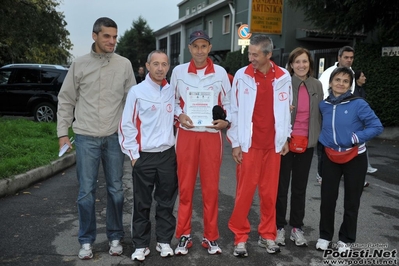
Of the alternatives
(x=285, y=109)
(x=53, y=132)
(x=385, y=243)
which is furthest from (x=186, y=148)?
(x=53, y=132)

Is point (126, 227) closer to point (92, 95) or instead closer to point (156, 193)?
point (156, 193)

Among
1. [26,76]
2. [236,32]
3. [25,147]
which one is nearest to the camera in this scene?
[25,147]

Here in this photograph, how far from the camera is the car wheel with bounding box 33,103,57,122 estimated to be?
13.5 metres

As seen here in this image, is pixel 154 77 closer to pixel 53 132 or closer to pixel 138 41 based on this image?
pixel 53 132

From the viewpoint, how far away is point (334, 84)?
157 inches

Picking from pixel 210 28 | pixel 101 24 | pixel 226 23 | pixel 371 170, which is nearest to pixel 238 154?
pixel 101 24

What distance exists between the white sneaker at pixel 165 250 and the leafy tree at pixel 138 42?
6542 cm

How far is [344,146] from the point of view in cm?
382

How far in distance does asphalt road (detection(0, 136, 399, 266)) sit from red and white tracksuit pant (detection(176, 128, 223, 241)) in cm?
31

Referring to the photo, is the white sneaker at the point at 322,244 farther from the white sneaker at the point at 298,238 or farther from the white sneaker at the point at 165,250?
the white sneaker at the point at 165,250

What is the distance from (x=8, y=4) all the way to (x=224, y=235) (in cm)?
1171

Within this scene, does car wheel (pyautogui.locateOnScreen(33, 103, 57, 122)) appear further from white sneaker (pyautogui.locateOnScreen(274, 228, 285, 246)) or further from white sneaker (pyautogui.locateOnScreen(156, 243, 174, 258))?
white sneaker (pyautogui.locateOnScreen(274, 228, 285, 246))

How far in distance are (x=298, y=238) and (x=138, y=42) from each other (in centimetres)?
6821

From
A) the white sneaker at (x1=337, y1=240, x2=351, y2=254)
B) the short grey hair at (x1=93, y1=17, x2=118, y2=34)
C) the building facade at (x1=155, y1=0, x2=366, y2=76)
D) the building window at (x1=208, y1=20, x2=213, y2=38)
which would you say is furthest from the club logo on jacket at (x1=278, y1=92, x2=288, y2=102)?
the building window at (x1=208, y1=20, x2=213, y2=38)
